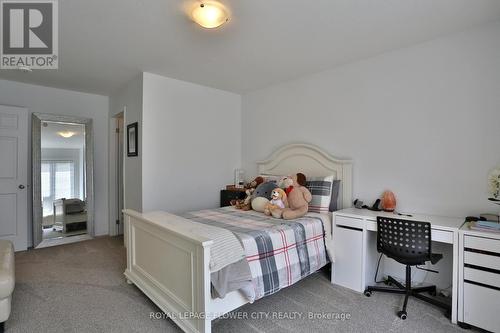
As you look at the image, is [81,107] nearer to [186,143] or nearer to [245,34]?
[186,143]

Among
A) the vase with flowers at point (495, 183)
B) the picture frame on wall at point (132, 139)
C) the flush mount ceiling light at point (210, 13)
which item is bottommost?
the vase with flowers at point (495, 183)

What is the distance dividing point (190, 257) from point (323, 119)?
2.46 meters

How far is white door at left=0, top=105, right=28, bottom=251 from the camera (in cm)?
371

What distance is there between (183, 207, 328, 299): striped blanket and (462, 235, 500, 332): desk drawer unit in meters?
1.13

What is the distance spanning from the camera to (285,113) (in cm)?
393

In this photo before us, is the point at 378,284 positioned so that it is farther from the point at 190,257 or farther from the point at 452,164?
the point at 190,257

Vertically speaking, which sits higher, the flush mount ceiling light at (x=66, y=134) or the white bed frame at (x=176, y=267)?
the flush mount ceiling light at (x=66, y=134)

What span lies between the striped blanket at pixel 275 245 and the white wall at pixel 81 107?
260 cm

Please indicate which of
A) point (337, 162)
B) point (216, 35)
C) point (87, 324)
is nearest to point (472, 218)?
point (337, 162)

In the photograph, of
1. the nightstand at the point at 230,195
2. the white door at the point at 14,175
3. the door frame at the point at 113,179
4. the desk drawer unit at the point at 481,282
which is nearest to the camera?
the desk drawer unit at the point at 481,282

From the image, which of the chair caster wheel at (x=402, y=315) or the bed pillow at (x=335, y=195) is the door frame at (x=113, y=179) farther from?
the chair caster wheel at (x=402, y=315)

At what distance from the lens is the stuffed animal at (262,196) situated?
3.08 meters

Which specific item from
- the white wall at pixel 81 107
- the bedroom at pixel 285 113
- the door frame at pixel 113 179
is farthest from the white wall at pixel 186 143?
the white wall at pixel 81 107

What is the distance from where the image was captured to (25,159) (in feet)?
12.8
